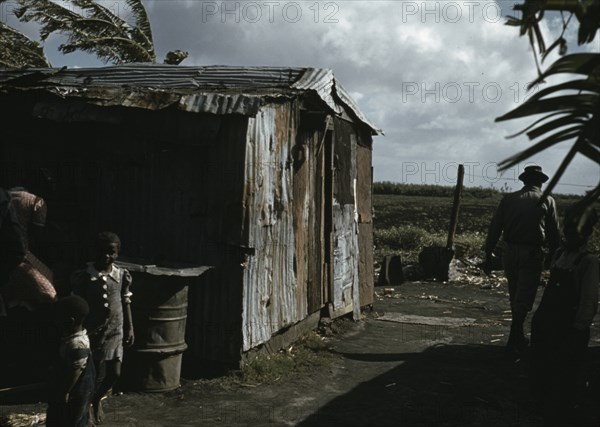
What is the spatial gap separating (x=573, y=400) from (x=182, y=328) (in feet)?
12.2

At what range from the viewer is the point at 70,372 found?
514 cm

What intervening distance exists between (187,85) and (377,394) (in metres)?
4.44

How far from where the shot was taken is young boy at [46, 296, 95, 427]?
16.9 ft

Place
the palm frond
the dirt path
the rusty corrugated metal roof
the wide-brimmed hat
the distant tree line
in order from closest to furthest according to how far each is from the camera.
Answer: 1. the dirt path
2. the rusty corrugated metal roof
3. the wide-brimmed hat
4. the palm frond
5. the distant tree line

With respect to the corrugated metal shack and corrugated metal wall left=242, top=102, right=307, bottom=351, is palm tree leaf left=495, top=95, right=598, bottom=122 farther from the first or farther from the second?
corrugated metal wall left=242, top=102, right=307, bottom=351

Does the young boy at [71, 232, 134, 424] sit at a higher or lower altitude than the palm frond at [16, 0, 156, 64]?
lower

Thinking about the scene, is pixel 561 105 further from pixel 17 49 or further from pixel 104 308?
pixel 17 49

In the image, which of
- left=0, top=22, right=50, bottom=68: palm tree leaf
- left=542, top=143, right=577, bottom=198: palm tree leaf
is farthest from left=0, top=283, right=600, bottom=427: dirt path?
left=0, top=22, right=50, bottom=68: palm tree leaf

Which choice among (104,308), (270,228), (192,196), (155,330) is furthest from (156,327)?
(270,228)

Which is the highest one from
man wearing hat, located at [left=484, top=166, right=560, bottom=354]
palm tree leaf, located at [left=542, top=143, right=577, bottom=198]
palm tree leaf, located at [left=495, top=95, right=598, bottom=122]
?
palm tree leaf, located at [left=495, top=95, right=598, bottom=122]

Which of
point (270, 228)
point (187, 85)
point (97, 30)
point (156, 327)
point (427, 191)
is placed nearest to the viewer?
point (156, 327)

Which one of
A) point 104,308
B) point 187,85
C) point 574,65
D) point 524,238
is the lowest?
point 104,308

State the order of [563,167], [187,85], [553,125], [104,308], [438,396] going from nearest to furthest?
[563,167] → [553,125] → [104,308] → [438,396] → [187,85]

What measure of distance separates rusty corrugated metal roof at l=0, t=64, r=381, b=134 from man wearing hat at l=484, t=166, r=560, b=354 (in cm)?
271
